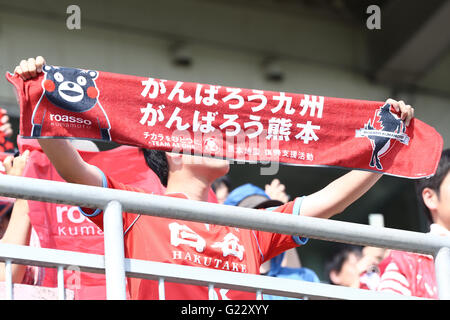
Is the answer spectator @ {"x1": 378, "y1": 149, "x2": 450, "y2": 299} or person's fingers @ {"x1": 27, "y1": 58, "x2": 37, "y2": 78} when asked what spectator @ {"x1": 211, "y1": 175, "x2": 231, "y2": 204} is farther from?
person's fingers @ {"x1": 27, "y1": 58, "x2": 37, "y2": 78}

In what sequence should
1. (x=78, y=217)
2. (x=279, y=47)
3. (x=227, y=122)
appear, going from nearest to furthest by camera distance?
(x=227, y=122) → (x=78, y=217) → (x=279, y=47)

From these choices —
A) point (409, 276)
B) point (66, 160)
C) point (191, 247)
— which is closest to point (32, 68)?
point (66, 160)

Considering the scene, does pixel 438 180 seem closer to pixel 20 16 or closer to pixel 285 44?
pixel 20 16

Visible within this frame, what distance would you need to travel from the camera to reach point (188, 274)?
2.36 metres

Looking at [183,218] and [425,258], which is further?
[425,258]

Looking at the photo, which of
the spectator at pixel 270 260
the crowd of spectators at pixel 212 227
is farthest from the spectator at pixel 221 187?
the crowd of spectators at pixel 212 227

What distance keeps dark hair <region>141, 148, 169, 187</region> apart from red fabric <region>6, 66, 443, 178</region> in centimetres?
29

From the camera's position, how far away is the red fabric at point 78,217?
3.24 m

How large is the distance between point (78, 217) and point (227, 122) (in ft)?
2.48

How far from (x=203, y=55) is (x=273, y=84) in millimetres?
671

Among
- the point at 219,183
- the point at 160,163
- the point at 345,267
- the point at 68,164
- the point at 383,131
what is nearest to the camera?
the point at 68,164

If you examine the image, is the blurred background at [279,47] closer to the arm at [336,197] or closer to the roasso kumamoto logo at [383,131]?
the roasso kumamoto logo at [383,131]

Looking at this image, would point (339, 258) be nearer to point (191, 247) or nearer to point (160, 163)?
point (160, 163)

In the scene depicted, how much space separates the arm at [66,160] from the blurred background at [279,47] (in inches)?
Answer: 148
